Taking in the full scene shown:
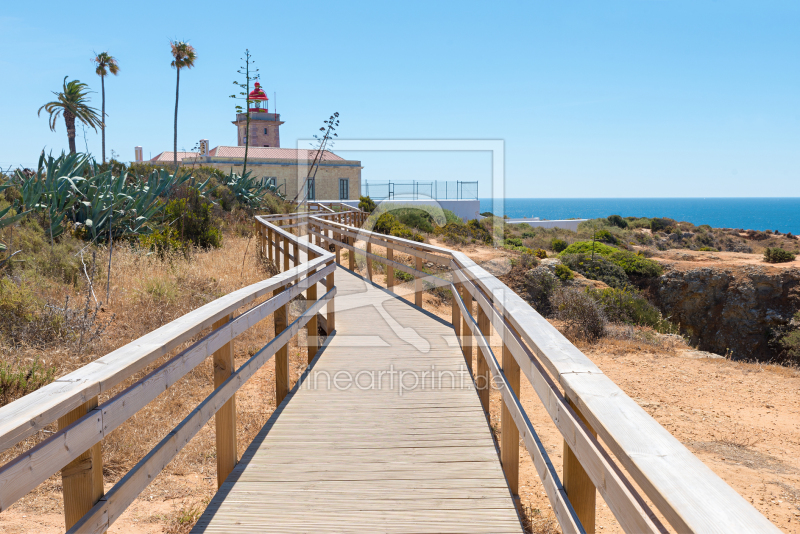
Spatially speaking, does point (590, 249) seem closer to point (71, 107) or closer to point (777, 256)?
point (777, 256)

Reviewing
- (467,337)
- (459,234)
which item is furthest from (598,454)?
(459,234)

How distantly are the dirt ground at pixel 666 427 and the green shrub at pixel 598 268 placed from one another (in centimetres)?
898

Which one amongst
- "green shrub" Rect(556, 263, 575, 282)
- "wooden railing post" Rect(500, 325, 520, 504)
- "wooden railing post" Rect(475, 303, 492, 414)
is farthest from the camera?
"green shrub" Rect(556, 263, 575, 282)

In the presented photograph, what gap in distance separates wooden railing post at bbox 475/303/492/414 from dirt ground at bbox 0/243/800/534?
1.67 feet

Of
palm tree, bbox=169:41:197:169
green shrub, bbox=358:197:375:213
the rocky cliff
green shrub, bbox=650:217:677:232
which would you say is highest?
palm tree, bbox=169:41:197:169

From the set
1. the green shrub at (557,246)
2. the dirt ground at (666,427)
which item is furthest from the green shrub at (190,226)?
the green shrub at (557,246)

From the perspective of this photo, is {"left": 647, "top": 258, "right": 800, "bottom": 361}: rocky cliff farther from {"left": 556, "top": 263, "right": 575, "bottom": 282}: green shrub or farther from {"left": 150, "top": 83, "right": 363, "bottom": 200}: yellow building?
{"left": 150, "top": 83, "right": 363, "bottom": 200}: yellow building

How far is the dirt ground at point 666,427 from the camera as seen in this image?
153 inches

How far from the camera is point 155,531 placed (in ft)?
11.7

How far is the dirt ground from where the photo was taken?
12.8ft

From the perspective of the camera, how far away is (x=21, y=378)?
16.9 ft

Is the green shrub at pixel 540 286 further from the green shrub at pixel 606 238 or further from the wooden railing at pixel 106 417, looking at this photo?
the green shrub at pixel 606 238

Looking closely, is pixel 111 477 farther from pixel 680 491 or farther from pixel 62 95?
pixel 62 95

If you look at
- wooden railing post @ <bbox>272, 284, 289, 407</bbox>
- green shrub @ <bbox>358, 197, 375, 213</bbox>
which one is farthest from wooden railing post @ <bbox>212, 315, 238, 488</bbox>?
green shrub @ <bbox>358, 197, 375, 213</bbox>
